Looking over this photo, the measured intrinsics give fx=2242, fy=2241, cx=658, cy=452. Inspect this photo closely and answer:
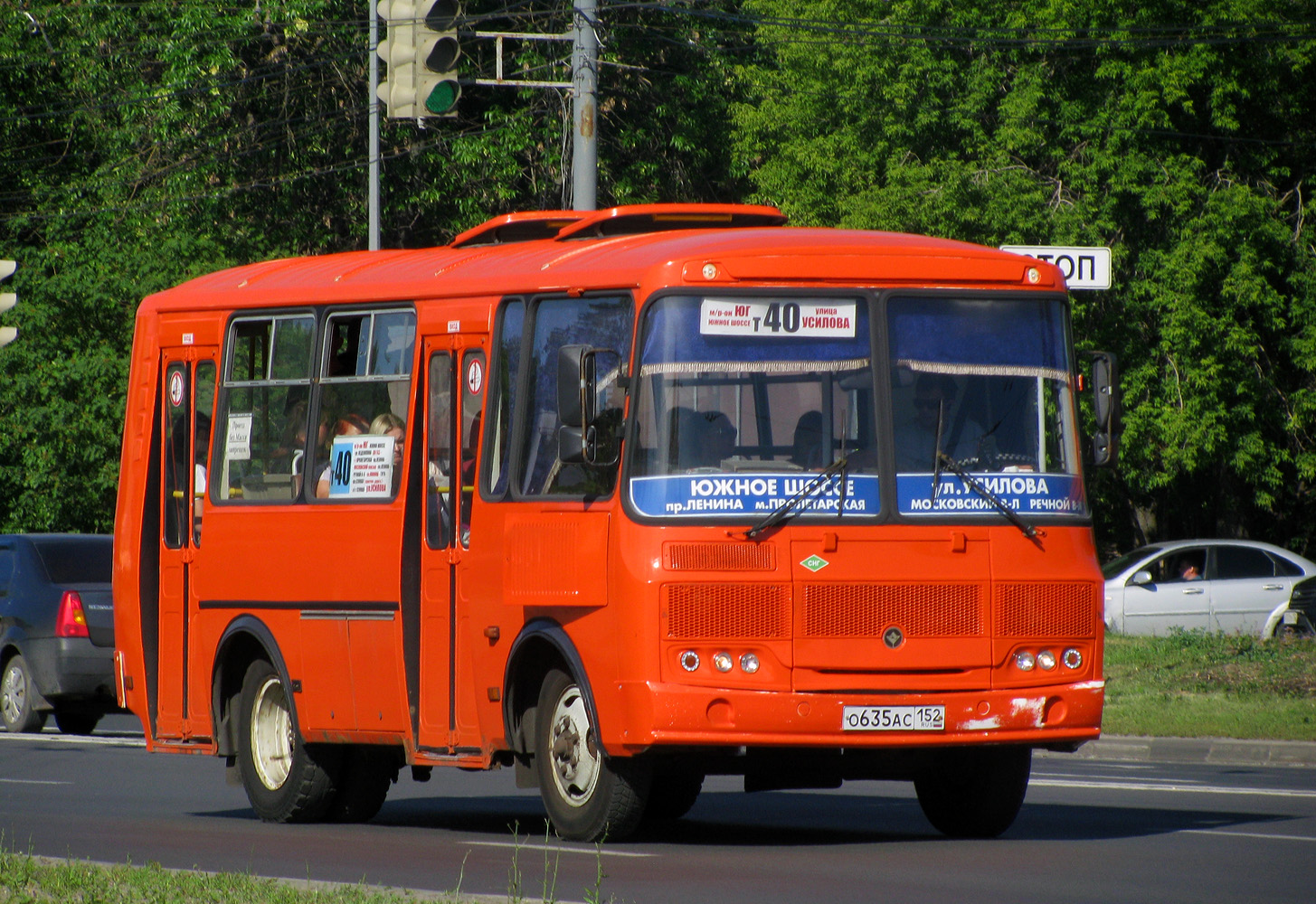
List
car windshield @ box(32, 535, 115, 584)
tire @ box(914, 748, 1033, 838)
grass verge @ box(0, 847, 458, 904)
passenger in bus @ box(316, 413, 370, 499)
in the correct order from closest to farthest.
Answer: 1. grass verge @ box(0, 847, 458, 904)
2. tire @ box(914, 748, 1033, 838)
3. passenger in bus @ box(316, 413, 370, 499)
4. car windshield @ box(32, 535, 115, 584)

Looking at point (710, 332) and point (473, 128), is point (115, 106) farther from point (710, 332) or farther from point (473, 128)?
point (710, 332)

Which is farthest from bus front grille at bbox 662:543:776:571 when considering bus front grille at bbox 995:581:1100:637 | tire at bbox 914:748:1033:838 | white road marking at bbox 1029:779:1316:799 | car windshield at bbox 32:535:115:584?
car windshield at bbox 32:535:115:584

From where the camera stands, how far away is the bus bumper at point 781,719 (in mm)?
9414

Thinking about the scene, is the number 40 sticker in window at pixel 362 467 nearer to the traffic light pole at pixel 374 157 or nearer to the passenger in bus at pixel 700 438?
the passenger in bus at pixel 700 438

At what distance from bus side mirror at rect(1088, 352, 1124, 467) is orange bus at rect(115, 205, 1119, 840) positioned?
0.02 m

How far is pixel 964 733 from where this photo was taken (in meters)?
9.66

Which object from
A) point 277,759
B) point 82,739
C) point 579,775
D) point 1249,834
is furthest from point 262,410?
point 82,739

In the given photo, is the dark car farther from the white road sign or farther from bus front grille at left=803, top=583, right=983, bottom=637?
bus front grille at left=803, top=583, right=983, bottom=637

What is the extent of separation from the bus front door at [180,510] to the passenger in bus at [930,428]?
4515mm

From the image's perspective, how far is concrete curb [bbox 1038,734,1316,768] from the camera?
15922mm

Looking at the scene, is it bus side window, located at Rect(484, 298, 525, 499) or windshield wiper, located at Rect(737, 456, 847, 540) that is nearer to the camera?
windshield wiper, located at Rect(737, 456, 847, 540)

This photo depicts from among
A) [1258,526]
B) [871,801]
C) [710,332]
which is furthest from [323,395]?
[1258,526]

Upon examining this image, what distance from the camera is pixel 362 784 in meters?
12.1

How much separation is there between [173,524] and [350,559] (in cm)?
178
